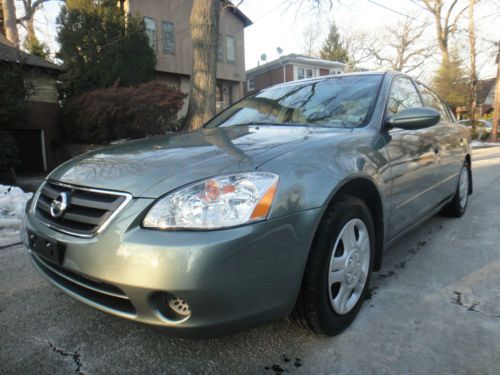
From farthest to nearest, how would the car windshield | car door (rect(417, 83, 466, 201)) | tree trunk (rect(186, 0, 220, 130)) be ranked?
tree trunk (rect(186, 0, 220, 130))
car door (rect(417, 83, 466, 201))
the car windshield

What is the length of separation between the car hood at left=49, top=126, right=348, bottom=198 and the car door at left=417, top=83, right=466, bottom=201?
1612mm

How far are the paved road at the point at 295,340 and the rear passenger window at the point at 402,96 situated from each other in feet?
4.10

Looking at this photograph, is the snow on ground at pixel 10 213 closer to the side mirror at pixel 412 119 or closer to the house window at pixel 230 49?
the side mirror at pixel 412 119

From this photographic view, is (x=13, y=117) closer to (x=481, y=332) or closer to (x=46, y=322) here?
(x=46, y=322)

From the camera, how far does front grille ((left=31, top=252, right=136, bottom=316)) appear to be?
1.60 metres

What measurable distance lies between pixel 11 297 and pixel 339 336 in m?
2.17

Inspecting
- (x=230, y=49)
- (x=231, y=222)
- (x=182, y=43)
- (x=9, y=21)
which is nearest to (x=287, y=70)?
(x=230, y=49)

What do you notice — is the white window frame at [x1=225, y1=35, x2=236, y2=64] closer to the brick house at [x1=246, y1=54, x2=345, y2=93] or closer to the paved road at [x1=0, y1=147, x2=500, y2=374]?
the brick house at [x1=246, y1=54, x2=345, y2=93]

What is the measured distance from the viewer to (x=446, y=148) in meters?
3.53

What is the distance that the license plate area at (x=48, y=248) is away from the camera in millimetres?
1704

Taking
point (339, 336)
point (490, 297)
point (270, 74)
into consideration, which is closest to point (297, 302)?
point (339, 336)

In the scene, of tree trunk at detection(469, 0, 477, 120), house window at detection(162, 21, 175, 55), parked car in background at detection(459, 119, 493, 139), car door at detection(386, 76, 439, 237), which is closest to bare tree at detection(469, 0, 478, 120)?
tree trunk at detection(469, 0, 477, 120)

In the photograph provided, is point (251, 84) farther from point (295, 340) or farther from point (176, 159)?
point (295, 340)

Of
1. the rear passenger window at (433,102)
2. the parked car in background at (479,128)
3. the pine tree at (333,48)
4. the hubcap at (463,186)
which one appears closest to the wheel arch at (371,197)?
the rear passenger window at (433,102)
